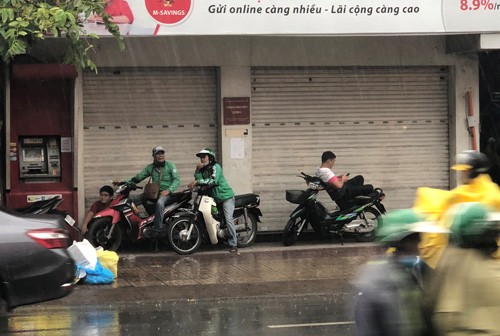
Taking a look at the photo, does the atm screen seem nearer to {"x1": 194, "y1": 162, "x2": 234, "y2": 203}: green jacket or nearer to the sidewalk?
the sidewalk

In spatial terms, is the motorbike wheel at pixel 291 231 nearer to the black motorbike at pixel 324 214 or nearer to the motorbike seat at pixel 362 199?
the black motorbike at pixel 324 214

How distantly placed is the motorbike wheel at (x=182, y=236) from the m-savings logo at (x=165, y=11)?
3191 millimetres

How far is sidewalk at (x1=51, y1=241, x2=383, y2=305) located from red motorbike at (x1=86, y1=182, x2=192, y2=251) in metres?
0.37

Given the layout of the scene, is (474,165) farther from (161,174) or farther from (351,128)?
(351,128)

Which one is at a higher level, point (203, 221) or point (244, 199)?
point (244, 199)

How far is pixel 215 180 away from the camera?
550 inches

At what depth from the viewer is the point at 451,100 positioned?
1630 centimetres

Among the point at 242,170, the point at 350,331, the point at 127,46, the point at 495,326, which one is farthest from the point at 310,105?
the point at 495,326

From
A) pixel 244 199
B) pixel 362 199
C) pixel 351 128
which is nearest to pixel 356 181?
pixel 362 199

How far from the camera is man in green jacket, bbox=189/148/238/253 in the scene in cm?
1393

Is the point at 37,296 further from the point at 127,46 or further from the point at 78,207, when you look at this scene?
the point at 127,46

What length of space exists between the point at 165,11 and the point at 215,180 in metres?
2.84

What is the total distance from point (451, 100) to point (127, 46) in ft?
20.4

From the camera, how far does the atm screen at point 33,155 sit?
14617 mm
